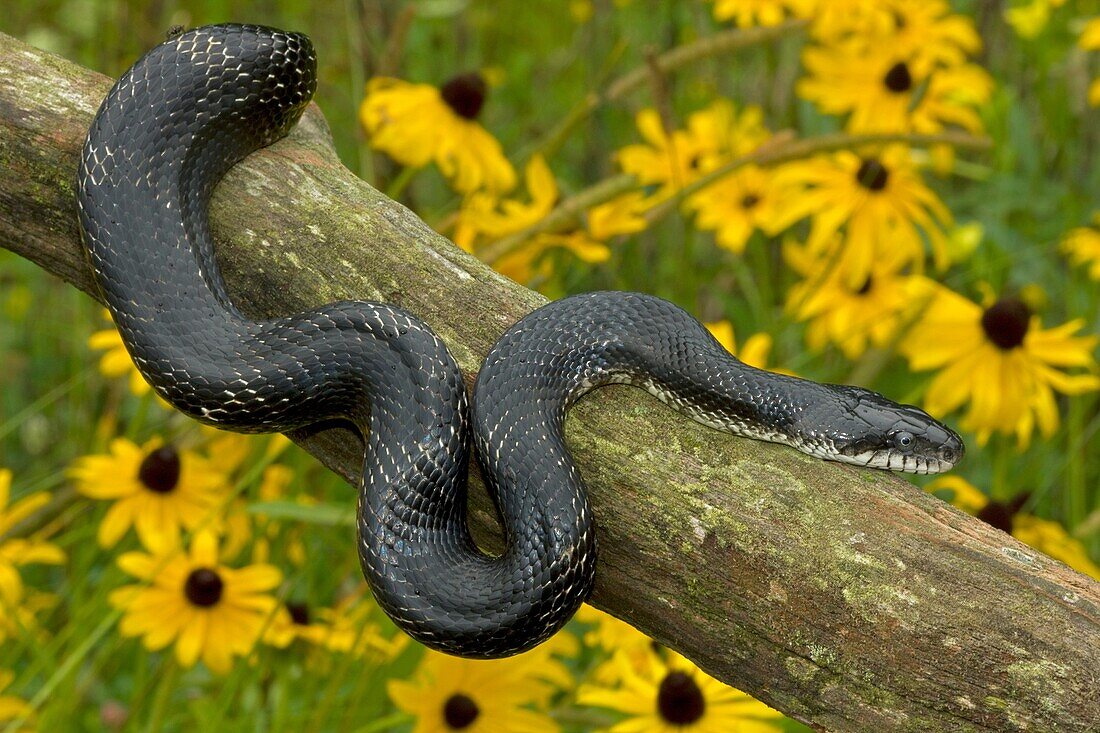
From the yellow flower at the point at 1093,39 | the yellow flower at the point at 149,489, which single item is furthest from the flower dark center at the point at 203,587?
the yellow flower at the point at 1093,39

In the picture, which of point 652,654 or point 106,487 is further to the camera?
point 106,487

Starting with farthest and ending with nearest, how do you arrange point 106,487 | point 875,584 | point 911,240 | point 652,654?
point 911,240, point 106,487, point 652,654, point 875,584

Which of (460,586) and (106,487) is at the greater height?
(460,586)

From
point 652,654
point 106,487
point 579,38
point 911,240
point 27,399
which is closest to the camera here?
point 652,654

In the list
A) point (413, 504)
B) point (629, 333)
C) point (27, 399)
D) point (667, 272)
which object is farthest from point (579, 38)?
point (413, 504)

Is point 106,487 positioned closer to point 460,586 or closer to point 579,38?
point 460,586

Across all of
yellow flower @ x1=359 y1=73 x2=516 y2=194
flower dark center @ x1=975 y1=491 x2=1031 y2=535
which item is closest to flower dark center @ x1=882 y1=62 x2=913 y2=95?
yellow flower @ x1=359 y1=73 x2=516 y2=194

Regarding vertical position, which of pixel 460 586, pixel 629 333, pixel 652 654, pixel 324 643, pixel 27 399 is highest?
pixel 629 333

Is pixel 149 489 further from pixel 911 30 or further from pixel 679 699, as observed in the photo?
pixel 911 30
